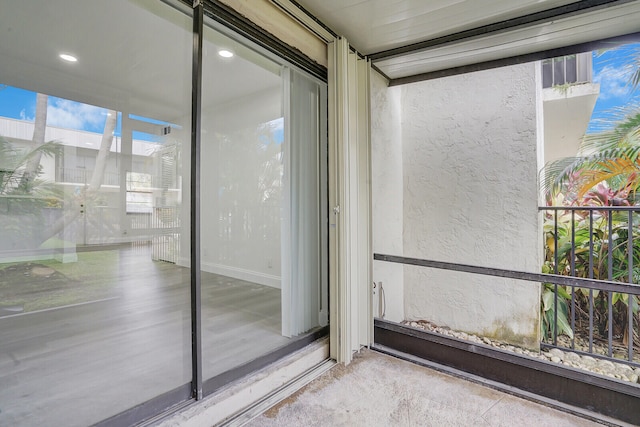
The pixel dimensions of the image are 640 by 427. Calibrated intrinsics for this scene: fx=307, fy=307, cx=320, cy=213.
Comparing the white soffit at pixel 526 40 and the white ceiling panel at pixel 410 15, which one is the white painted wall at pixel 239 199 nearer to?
the white ceiling panel at pixel 410 15

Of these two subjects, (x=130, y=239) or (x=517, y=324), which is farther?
(x=517, y=324)

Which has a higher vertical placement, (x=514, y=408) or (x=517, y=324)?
(x=517, y=324)

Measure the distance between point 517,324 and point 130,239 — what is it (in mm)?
2986

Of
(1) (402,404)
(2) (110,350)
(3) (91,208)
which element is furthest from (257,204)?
(1) (402,404)

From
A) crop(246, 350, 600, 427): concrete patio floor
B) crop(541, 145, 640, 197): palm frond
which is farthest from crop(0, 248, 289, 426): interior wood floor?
crop(541, 145, 640, 197): palm frond

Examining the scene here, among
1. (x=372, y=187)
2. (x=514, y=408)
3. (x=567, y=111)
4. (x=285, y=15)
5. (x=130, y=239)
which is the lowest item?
(x=514, y=408)

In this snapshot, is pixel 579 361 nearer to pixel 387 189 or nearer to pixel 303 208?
pixel 387 189

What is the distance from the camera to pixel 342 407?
176cm

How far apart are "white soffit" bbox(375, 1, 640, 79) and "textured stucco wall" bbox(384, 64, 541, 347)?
37 cm

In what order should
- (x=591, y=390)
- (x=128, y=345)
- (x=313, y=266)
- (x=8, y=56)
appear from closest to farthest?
(x=8, y=56)
(x=128, y=345)
(x=591, y=390)
(x=313, y=266)

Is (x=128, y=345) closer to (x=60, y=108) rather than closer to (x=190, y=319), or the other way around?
(x=190, y=319)

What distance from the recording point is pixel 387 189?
287cm

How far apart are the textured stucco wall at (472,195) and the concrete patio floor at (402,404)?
94 centimetres

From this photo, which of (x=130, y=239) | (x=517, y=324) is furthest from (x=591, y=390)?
(x=130, y=239)
